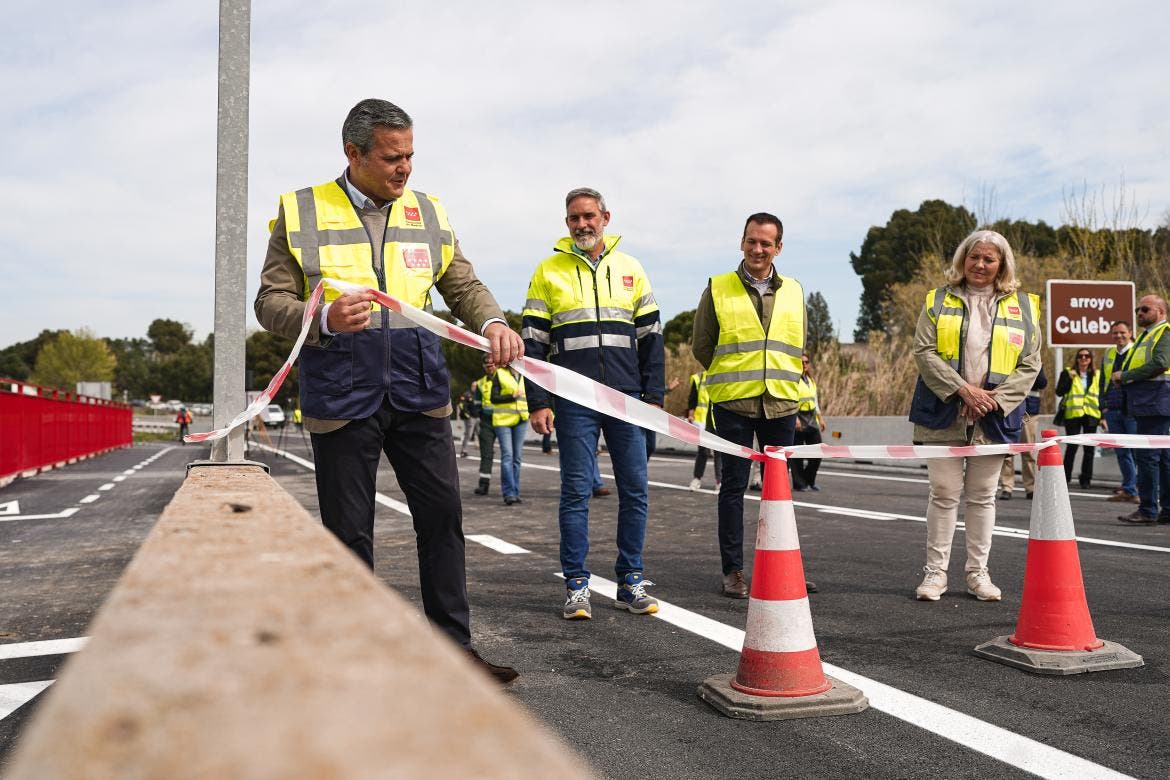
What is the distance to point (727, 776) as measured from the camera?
2.96 meters

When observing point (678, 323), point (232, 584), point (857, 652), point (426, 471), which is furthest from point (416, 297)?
point (678, 323)

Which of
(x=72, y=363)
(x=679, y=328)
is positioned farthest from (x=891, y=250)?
(x=72, y=363)

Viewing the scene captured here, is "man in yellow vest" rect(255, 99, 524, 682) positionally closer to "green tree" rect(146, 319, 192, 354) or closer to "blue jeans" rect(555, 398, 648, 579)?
"blue jeans" rect(555, 398, 648, 579)

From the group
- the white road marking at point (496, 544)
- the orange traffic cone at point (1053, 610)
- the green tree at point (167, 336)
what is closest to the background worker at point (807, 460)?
the white road marking at point (496, 544)

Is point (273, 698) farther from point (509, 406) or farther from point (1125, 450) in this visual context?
point (1125, 450)

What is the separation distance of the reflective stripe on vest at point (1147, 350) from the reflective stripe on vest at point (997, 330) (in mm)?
4852

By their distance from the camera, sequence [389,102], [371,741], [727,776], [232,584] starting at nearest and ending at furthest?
[371,741]
[232,584]
[727,776]
[389,102]

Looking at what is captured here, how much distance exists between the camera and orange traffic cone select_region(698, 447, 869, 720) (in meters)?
3.56

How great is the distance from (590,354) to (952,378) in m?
1.99

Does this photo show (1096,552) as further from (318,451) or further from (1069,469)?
(1069,469)

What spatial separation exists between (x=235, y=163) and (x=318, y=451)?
1.77 metres

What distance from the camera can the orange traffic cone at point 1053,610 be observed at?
4.16m

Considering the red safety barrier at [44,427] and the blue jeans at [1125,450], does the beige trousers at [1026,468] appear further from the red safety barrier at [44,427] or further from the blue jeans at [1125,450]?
the red safety barrier at [44,427]

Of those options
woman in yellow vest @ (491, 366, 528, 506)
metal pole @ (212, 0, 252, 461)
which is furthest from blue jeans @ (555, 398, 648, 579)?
woman in yellow vest @ (491, 366, 528, 506)
